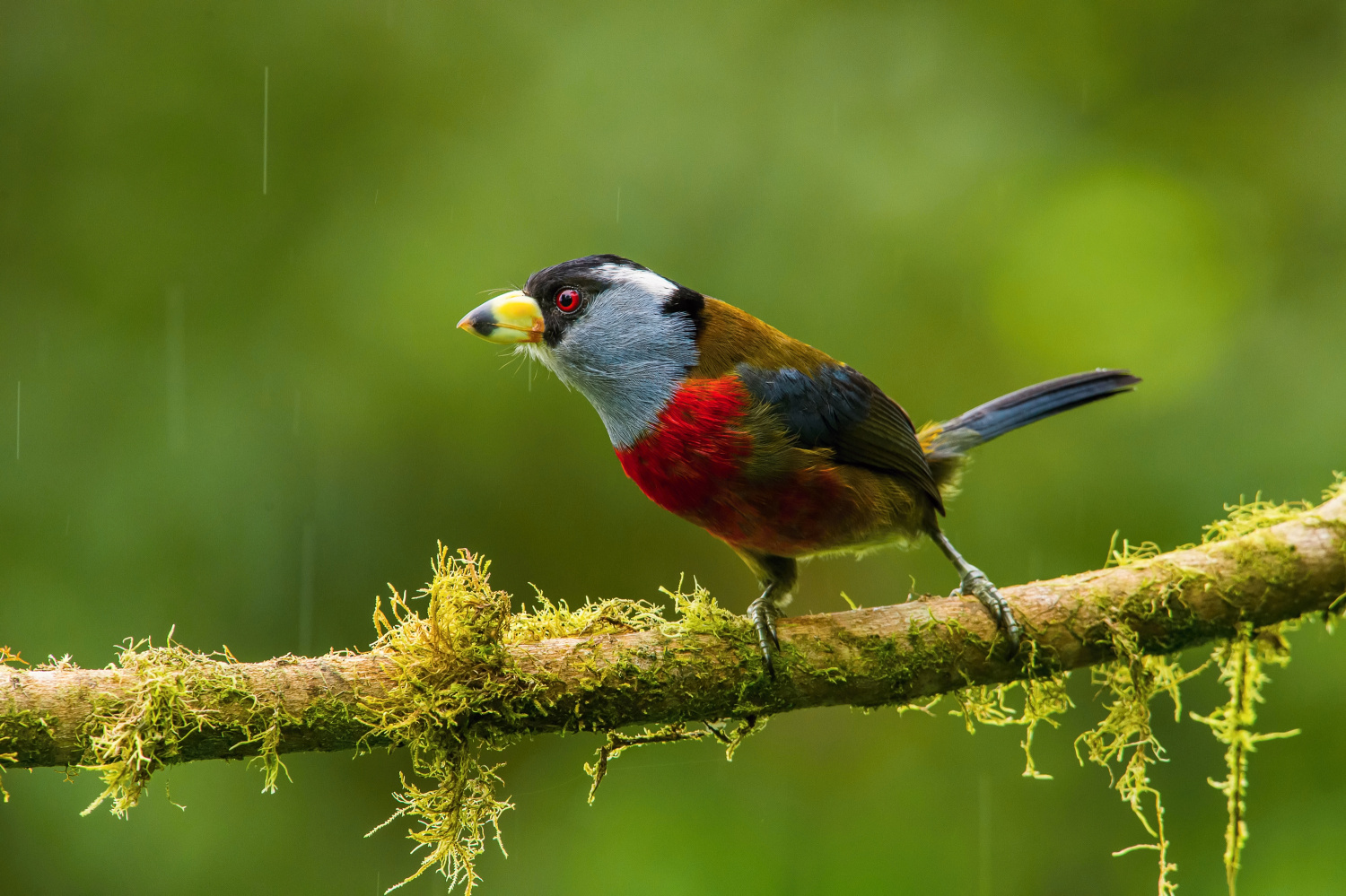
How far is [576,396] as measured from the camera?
12.7ft

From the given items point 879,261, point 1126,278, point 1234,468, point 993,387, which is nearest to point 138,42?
point 879,261

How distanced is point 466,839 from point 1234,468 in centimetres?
291

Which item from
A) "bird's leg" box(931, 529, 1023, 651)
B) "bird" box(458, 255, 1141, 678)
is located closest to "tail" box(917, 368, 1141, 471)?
"bird" box(458, 255, 1141, 678)

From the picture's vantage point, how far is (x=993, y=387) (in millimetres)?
4148

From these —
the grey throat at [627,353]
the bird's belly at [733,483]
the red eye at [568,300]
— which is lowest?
the bird's belly at [733,483]

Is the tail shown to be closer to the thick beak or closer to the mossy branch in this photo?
the mossy branch

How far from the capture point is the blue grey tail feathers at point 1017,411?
3033 mm

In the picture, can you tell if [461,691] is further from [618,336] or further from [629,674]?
[618,336]

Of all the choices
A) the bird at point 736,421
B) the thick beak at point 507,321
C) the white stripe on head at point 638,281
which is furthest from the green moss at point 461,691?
the white stripe on head at point 638,281

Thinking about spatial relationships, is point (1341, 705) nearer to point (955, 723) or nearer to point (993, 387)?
point (955, 723)

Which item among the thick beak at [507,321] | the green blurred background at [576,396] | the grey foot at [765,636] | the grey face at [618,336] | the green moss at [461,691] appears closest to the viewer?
the green moss at [461,691]

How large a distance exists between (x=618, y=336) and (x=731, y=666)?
2.84 feet

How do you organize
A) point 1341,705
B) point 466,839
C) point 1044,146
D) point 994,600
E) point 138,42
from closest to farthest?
point 466,839 → point 994,600 → point 1341,705 → point 138,42 → point 1044,146

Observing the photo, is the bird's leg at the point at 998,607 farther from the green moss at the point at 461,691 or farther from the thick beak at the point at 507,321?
the thick beak at the point at 507,321
